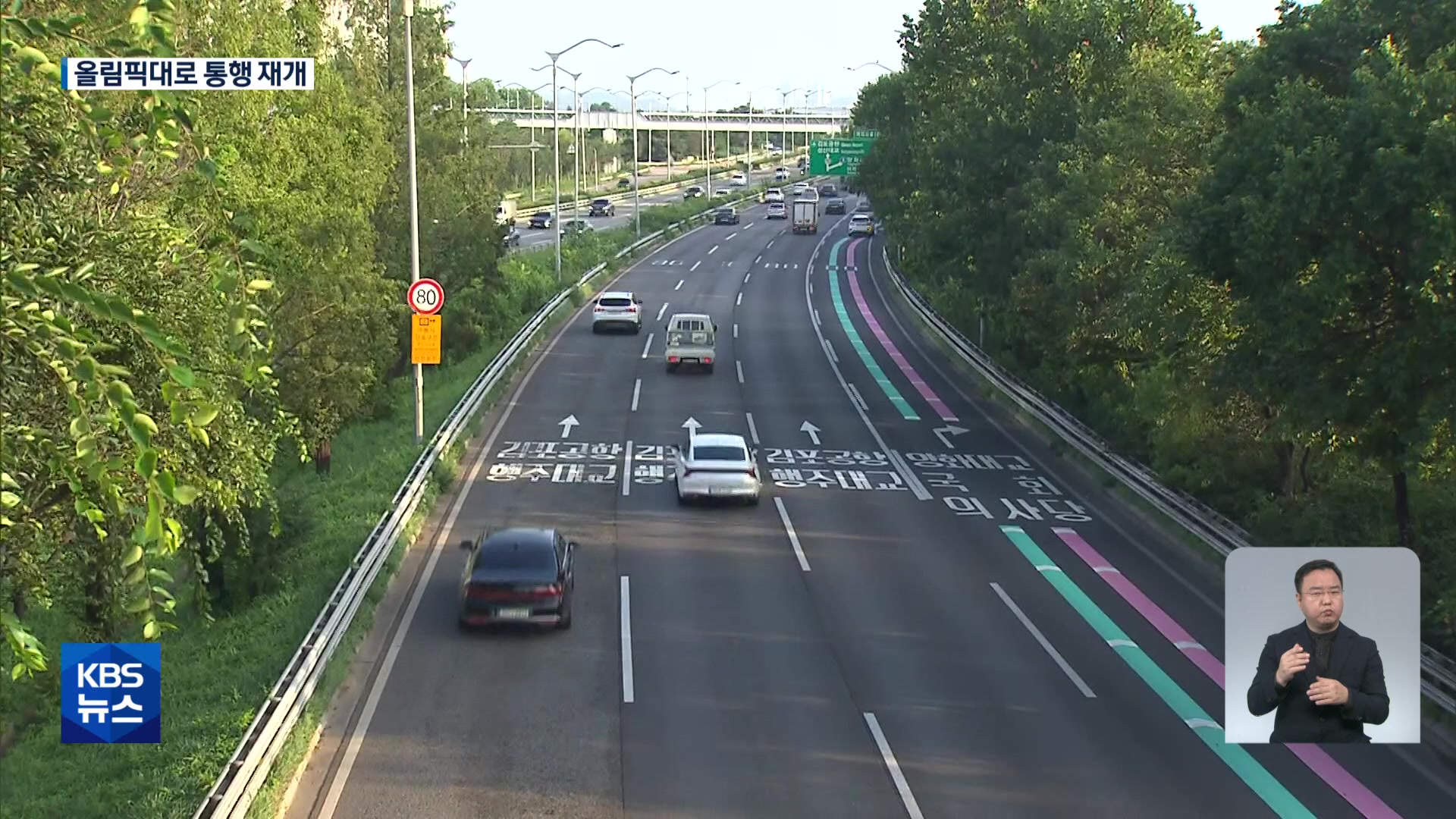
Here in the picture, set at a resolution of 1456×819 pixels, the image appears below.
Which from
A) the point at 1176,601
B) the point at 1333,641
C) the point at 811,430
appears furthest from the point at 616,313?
the point at 1333,641

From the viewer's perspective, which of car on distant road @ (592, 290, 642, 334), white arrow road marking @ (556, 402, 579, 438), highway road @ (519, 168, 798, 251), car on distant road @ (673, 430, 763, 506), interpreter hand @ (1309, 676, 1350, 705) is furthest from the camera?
highway road @ (519, 168, 798, 251)

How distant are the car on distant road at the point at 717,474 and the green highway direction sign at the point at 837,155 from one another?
50.0 m

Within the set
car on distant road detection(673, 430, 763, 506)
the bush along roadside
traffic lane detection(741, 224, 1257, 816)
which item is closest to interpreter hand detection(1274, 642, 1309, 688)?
traffic lane detection(741, 224, 1257, 816)

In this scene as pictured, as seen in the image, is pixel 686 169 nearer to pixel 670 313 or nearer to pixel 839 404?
pixel 670 313

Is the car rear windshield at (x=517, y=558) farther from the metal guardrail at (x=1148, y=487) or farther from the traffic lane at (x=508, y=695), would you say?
the metal guardrail at (x=1148, y=487)

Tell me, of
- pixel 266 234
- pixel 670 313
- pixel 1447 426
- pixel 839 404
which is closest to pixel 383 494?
pixel 266 234

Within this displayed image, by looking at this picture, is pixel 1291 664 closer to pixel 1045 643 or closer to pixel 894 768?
pixel 894 768

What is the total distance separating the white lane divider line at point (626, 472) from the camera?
30844mm

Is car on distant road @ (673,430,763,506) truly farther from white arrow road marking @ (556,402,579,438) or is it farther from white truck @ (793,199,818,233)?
white truck @ (793,199,818,233)

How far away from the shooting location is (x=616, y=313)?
5344 cm

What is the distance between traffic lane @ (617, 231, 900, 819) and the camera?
15.4 meters

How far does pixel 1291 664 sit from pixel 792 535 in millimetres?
20489
